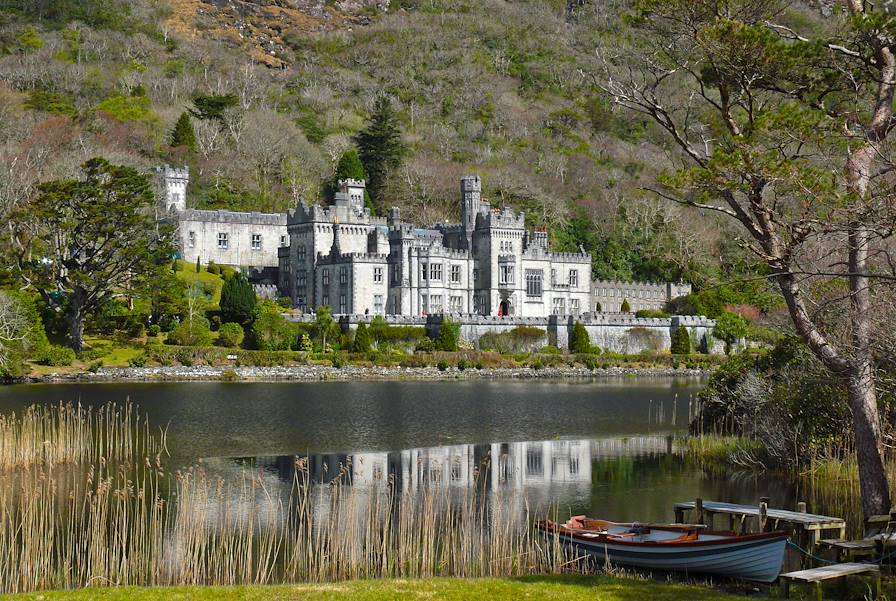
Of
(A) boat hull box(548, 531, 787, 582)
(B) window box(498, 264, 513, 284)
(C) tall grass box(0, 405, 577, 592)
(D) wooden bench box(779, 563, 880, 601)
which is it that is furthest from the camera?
(B) window box(498, 264, 513, 284)

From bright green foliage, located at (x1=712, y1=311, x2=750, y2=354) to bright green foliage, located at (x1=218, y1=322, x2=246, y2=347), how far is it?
31.5 m

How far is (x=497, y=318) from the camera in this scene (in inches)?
2763

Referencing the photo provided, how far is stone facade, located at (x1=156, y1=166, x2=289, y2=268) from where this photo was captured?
257 feet

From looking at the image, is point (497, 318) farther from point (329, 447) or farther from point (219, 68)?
point (219, 68)

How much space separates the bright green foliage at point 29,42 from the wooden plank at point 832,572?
4449 inches

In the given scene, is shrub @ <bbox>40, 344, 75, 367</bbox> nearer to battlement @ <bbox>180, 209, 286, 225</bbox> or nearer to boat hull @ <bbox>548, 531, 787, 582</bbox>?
battlement @ <bbox>180, 209, 286, 225</bbox>

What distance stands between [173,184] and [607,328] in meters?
33.4

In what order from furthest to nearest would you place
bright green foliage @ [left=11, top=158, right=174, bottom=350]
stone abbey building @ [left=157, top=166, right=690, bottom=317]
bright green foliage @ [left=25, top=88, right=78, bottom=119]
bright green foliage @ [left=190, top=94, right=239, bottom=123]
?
bright green foliage @ [left=190, top=94, right=239, bottom=123] < bright green foliage @ [left=25, top=88, right=78, bottom=119] < stone abbey building @ [left=157, top=166, right=690, bottom=317] < bright green foliage @ [left=11, top=158, right=174, bottom=350]

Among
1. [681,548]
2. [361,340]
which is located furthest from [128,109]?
[681,548]

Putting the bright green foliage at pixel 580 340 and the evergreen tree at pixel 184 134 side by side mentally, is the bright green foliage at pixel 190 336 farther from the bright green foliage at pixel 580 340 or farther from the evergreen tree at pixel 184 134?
the evergreen tree at pixel 184 134

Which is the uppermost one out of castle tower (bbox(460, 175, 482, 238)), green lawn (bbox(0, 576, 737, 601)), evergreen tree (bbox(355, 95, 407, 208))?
evergreen tree (bbox(355, 95, 407, 208))

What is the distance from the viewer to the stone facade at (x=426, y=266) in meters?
72.9

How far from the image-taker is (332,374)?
194 ft

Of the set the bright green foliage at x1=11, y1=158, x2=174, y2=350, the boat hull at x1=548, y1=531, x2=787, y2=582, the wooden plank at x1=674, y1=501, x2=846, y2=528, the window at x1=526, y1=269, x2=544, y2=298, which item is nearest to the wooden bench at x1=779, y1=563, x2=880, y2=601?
the boat hull at x1=548, y1=531, x2=787, y2=582
